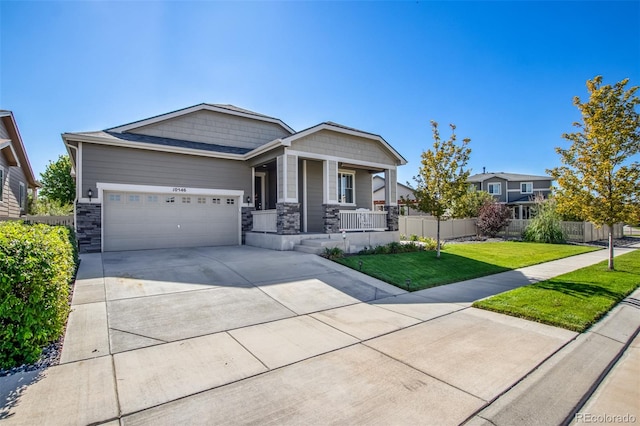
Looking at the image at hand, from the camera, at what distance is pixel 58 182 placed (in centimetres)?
2686

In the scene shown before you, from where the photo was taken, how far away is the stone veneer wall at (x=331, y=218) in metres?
12.9

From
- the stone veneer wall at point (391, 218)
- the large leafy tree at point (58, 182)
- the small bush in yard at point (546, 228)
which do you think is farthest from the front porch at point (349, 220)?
the large leafy tree at point (58, 182)

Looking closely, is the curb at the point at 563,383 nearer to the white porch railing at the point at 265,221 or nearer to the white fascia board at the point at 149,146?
the white porch railing at the point at 265,221

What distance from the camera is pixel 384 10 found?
10.3 metres

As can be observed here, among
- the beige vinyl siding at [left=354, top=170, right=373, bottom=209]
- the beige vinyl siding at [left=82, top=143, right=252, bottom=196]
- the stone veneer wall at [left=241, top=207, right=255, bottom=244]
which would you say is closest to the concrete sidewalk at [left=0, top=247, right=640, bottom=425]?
the beige vinyl siding at [left=82, top=143, right=252, bottom=196]

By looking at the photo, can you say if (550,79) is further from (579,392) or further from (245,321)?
(245,321)

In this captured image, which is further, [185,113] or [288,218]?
[185,113]

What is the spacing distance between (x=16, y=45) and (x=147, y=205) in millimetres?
5951

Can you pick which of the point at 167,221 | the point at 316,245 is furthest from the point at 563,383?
the point at 167,221

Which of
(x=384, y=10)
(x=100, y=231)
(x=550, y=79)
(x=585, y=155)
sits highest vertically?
(x=384, y=10)

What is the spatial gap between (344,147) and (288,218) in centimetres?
407

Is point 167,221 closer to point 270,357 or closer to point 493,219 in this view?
point 270,357

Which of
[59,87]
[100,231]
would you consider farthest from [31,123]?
[100,231]

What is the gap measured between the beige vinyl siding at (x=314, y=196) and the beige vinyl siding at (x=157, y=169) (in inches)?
114
